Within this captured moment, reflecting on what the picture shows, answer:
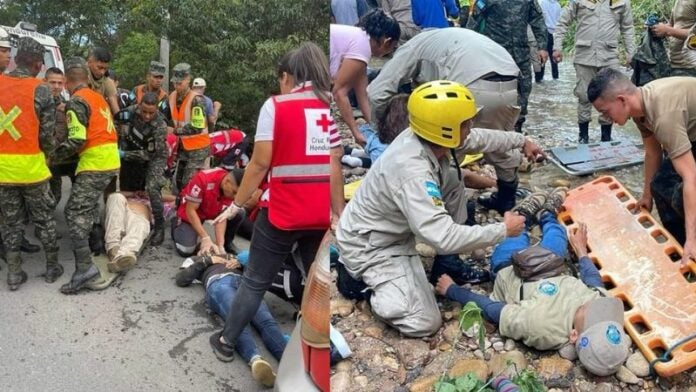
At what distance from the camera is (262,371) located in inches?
131

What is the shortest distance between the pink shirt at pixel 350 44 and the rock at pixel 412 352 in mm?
1888

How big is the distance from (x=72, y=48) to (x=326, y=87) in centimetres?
1506

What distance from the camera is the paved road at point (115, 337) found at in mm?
3496

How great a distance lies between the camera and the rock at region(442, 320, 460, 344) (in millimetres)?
2826

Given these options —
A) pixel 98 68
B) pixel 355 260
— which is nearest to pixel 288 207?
pixel 355 260

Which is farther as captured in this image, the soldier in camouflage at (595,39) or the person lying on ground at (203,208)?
the soldier in camouflage at (595,39)

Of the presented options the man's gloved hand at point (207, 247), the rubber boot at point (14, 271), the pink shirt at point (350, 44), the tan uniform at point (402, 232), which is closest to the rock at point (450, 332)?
the tan uniform at point (402, 232)

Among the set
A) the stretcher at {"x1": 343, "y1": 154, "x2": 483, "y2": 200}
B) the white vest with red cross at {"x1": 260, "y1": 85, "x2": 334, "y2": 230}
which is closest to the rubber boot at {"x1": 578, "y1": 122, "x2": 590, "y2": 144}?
the stretcher at {"x1": 343, "y1": 154, "x2": 483, "y2": 200}

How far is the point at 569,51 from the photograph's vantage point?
11406 mm

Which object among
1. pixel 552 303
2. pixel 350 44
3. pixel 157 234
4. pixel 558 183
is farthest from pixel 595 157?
pixel 157 234

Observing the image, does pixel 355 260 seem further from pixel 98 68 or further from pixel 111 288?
pixel 98 68

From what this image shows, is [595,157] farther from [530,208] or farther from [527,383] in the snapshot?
[527,383]

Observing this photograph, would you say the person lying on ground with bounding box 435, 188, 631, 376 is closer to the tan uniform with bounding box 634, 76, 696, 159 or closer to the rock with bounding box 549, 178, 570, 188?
the tan uniform with bounding box 634, 76, 696, 159

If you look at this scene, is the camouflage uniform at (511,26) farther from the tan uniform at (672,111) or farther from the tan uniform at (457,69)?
the tan uniform at (672,111)
